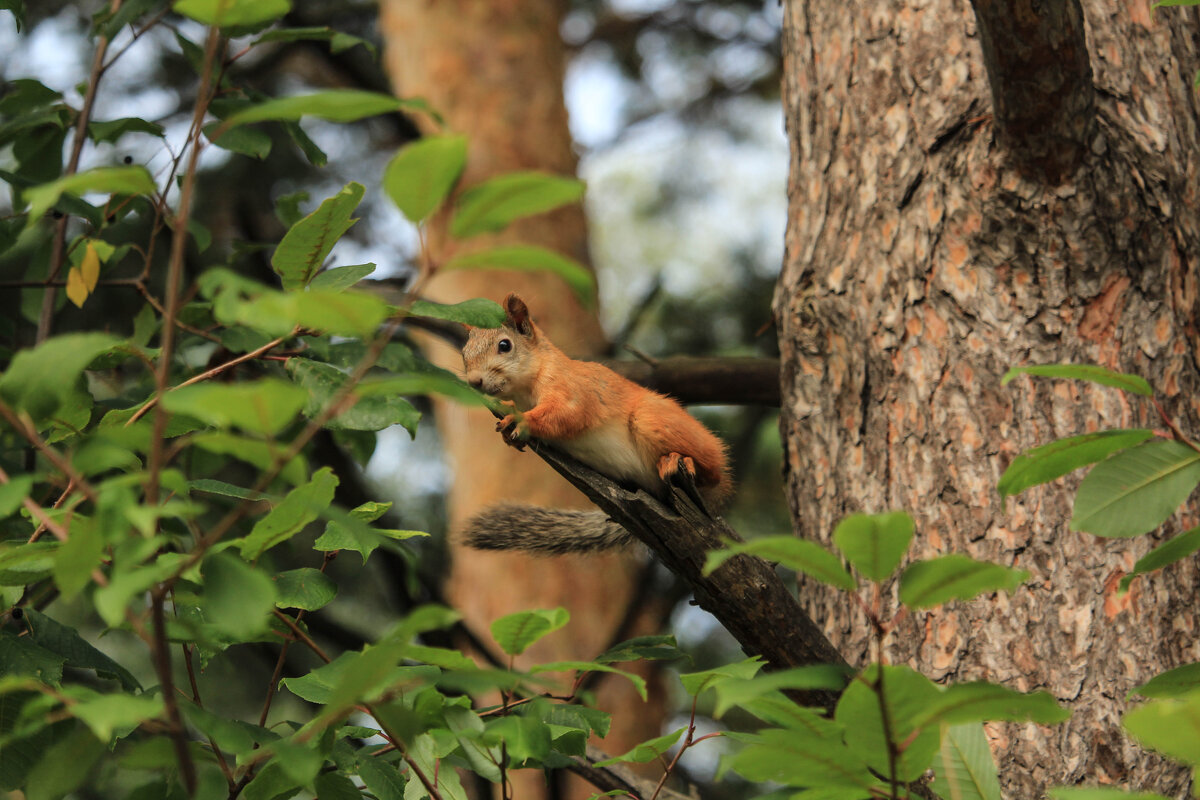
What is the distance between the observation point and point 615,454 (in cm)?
193

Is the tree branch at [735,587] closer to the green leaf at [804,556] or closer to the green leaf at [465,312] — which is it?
the green leaf at [465,312]

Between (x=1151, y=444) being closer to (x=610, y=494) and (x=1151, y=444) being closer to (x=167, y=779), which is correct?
(x=610, y=494)

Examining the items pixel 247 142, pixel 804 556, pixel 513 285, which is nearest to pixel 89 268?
pixel 247 142

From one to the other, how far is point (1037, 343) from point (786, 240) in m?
0.57

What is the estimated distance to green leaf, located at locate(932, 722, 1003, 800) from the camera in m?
0.89

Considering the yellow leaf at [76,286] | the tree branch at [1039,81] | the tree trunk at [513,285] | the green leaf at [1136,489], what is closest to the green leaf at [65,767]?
the green leaf at [1136,489]

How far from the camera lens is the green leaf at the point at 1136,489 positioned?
923 millimetres

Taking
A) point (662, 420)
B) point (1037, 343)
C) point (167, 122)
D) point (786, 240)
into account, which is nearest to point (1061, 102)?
point (1037, 343)

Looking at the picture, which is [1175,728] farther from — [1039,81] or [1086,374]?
[1039,81]

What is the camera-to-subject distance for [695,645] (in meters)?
4.89

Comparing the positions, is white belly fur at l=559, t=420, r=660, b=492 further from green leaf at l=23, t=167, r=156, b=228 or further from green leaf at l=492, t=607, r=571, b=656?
green leaf at l=23, t=167, r=156, b=228

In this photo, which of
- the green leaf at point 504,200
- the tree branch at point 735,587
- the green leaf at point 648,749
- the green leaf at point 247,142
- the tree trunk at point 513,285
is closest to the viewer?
the green leaf at point 504,200

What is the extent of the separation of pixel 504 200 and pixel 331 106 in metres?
0.14

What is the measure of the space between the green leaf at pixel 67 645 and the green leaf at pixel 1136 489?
3.34ft
